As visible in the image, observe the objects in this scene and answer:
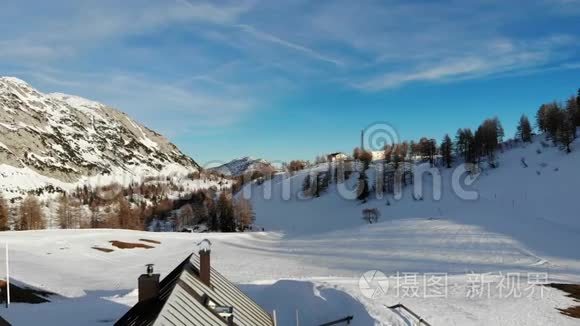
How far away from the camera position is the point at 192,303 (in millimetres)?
11227

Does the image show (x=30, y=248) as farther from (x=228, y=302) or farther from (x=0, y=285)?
(x=228, y=302)

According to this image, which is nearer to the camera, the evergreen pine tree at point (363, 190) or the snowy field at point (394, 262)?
the snowy field at point (394, 262)

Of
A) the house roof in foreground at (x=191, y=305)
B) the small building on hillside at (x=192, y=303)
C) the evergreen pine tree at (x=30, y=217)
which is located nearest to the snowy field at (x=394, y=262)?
the house roof in foreground at (x=191, y=305)

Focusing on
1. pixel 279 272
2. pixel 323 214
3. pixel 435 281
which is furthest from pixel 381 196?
pixel 435 281

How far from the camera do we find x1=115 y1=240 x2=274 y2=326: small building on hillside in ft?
33.9

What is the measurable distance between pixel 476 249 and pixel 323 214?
68.6 m

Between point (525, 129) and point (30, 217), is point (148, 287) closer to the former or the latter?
point (30, 217)

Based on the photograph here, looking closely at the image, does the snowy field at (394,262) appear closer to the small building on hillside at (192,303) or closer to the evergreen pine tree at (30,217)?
the small building on hillside at (192,303)

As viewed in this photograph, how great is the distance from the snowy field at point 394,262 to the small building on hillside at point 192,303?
27.1 ft

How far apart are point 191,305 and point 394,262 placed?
119 feet

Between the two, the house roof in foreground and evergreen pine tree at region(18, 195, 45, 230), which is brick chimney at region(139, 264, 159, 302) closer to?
the house roof in foreground

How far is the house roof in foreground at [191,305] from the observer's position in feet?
33.5

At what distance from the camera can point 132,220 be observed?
384 feet

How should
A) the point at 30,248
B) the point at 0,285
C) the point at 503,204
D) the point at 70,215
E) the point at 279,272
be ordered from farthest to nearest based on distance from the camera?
the point at 70,215 → the point at 503,204 → the point at 30,248 → the point at 279,272 → the point at 0,285
